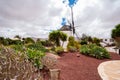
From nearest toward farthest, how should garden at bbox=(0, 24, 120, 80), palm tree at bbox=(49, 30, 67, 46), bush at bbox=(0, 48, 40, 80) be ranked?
bush at bbox=(0, 48, 40, 80) < garden at bbox=(0, 24, 120, 80) < palm tree at bbox=(49, 30, 67, 46)

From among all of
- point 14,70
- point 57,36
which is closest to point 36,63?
point 14,70

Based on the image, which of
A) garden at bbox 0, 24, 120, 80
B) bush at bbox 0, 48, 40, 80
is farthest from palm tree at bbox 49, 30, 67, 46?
bush at bbox 0, 48, 40, 80

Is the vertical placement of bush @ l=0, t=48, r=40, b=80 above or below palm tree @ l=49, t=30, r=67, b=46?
below

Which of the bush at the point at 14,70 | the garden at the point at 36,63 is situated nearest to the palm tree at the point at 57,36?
the garden at the point at 36,63

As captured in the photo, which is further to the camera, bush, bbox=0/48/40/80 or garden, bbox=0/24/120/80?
garden, bbox=0/24/120/80

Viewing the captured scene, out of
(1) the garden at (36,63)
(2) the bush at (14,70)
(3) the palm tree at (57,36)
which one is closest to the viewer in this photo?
(2) the bush at (14,70)

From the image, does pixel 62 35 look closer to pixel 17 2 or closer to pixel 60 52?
pixel 60 52

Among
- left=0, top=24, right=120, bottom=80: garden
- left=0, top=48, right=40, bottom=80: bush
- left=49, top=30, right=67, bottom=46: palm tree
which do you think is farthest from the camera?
left=49, top=30, right=67, bottom=46: palm tree

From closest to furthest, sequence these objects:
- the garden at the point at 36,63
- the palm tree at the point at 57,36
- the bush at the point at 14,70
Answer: the bush at the point at 14,70 < the garden at the point at 36,63 < the palm tree at the point at 57,36

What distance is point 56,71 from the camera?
22.9 ft

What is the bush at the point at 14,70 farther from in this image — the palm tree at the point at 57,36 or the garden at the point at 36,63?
the palm tree at the point at 57,36

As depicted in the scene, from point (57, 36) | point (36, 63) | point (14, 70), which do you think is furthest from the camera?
point (57, 36)

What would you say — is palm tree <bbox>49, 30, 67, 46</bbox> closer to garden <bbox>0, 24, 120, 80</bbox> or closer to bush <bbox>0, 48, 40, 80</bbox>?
garden <bbox>0, 24, 120, 80</bbox>

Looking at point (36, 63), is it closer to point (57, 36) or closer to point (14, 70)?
point (14, 70)
